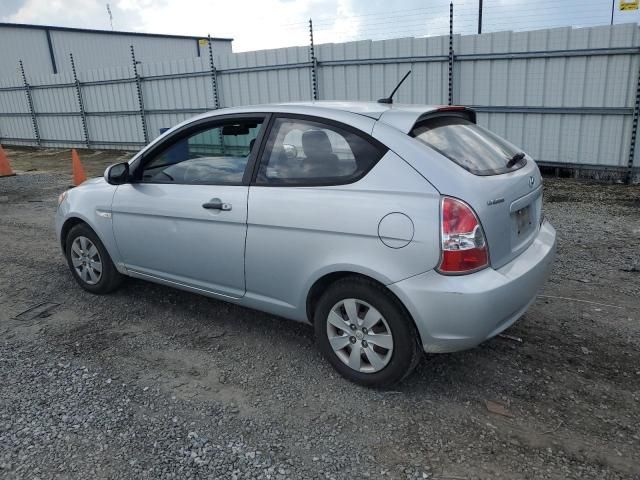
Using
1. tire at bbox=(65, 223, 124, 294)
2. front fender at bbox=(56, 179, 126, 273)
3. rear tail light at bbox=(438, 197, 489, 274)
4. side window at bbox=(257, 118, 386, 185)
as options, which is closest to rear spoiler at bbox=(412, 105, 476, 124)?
side window at bbox=(257, 118, 386, 185)

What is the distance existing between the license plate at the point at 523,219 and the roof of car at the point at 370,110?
812 mm

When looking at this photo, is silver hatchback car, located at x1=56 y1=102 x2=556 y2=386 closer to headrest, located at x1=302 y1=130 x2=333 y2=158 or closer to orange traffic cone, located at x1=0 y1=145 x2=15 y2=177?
headrest, located at x1=302 y1=130 x2=333 y2=158

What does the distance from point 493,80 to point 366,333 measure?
804cm

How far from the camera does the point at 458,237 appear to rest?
105 inches

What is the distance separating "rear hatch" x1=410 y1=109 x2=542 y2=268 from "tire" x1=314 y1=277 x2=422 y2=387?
61 cm

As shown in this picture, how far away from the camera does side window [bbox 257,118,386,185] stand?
9.92ft

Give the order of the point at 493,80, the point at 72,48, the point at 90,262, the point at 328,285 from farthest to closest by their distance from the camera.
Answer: the point at 72,48 < the point at 493,80 < the point at 90,262 < the point at 328,285

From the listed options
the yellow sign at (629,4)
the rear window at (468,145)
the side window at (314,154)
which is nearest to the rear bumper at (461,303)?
the rear window at (468,145)

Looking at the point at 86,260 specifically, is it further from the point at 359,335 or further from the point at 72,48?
the point at 72,48

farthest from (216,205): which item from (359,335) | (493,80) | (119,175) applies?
(493,80)

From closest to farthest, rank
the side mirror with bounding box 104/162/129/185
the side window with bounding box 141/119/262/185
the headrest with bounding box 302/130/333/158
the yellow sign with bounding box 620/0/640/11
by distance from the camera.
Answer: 1. the headrest with bounding box 302/130/333/158
2. the side window with bounding box 141/119/262/185
3. the side mirror with bounding box 104/162/129/185
4. the yellow sign with bounding box 620/0/640/11

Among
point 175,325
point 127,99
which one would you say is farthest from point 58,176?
point 175,325

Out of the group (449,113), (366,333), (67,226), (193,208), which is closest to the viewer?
(366,333)

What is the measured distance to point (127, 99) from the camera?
1584 centimetres
